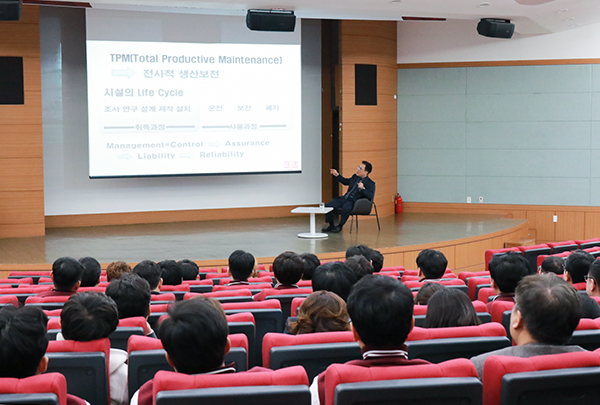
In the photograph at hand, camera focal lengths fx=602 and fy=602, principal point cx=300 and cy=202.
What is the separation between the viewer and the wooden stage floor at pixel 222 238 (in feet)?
24.8

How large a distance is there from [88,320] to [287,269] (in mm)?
1811

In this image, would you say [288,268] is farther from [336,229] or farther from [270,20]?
[270,20]

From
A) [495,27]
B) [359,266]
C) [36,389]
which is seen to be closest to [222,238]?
[359,266]

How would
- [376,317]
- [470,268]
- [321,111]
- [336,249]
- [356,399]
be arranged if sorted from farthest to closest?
1. [321,111]
2. [470,268]
3. [336,249]
4. [376,317]
5. [356,399]

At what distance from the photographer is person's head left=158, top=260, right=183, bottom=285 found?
4676 mm

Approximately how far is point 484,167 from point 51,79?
7.82 m

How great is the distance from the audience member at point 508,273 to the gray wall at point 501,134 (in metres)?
8.27

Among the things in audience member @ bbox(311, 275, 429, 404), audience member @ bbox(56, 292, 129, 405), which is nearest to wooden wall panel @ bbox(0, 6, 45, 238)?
audience member @ bbox(56, 292, 129, 405)

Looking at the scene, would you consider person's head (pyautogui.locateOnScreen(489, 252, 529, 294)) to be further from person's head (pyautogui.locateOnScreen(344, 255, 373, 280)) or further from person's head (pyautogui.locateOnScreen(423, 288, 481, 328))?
person's head (pyautogui.locateOnScreen(423, 288, 481, 328))

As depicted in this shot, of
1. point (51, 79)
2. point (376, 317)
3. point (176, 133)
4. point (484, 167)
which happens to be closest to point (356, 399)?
point (376, 317)

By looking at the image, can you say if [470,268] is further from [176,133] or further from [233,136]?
[176,133]

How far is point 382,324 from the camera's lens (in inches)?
68.4

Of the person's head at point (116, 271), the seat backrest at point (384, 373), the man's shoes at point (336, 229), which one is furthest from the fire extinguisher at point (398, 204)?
the seat backrest at point (384, 373)

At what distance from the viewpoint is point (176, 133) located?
32.3 feet
